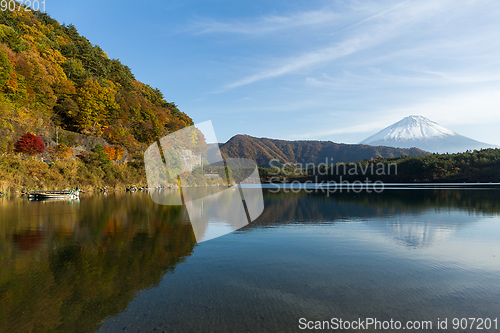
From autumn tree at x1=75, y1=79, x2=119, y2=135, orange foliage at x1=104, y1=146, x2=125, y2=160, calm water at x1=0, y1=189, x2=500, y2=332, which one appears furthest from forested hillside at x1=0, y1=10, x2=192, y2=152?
calm water at x1=0, y1=189, x2=500, y2=332

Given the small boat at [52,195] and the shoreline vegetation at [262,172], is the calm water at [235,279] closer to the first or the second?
the small boat at [52,195]

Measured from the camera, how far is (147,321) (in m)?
3.89

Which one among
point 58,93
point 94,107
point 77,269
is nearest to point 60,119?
point 58,93

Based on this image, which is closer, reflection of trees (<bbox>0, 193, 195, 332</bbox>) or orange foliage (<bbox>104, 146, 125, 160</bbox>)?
reflection of trees (<bbox>0, 193, 195, 332</bbox>)

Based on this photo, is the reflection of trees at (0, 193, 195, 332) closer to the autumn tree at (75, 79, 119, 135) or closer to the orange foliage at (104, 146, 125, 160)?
the orange foliage at (104, 146, 125, 160)

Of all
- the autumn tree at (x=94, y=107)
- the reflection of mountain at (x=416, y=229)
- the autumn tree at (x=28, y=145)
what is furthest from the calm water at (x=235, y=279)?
the autumn tree at (x=94, y=107)

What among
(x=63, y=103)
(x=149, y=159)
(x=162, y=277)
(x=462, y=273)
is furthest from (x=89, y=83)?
(x=462, y=273)

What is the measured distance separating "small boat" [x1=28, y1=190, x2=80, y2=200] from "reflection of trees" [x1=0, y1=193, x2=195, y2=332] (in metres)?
17.7

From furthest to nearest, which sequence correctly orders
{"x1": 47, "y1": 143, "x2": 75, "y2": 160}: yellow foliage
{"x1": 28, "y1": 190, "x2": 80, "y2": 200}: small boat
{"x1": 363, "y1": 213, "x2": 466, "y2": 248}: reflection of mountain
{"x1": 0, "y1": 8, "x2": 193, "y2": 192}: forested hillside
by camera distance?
{"x1": 47, "y1": 143, "x2": 75, "y2": 160}: yellow foliage < {"x1": 0, "y1": 8, "x2": 193, "y2": 192}: forested hillside < {"x1": 28, "y1": 190, "x2": 80, "y2": 200}: small boat < {"x1": 363, "y1": 213, "x2": 466, "y2": 248}: reflection of mountain

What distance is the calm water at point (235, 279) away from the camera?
160 inches

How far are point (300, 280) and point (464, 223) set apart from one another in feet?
38.1

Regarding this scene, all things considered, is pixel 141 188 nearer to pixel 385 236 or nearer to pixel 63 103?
pixel 63 103

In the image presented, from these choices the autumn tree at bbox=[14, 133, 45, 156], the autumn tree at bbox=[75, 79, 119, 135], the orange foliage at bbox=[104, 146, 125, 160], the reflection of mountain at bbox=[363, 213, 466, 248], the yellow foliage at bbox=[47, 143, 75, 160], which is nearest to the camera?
the reflection of mountain at bbox=[363, 213, 466, 248]

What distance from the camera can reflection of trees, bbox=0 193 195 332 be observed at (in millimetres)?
4062
